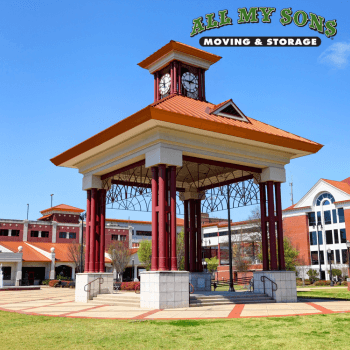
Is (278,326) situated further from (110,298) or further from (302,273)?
(302,273)

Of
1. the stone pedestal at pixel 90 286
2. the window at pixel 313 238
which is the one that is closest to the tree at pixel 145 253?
the window at pixel 313 238

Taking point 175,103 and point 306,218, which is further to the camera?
point 306,218

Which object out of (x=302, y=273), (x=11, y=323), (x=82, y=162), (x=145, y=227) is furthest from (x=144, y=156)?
(x=145, y=227)

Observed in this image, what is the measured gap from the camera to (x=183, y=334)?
33.5ft

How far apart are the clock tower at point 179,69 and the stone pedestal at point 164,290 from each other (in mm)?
10039

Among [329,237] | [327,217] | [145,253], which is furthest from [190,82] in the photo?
[329,237]

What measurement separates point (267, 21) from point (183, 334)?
12.1m

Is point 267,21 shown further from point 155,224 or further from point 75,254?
point 75,254

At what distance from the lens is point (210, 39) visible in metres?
16.7

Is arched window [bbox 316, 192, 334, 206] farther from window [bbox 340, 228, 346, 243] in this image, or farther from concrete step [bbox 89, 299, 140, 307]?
concrete step [bbox 89, 299, 140, 307]

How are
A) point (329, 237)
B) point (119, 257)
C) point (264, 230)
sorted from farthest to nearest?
1. point (329, 237)
2. point (119, 257)
3. point (264, 230)

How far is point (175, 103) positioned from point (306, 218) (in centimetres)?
5492

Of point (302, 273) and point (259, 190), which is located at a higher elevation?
point (259, 190)

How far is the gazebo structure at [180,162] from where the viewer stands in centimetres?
1677
